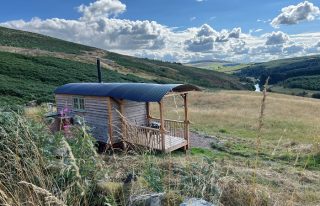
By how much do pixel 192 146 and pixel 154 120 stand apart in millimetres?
2528

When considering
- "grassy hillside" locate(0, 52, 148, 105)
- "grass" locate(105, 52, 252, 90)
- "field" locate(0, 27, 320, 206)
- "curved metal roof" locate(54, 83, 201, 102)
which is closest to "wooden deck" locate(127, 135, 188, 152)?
"field" locate(0, 27, 320, 206)

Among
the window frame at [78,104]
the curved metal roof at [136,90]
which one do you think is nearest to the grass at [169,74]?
the window frame at [78,104]

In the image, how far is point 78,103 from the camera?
16.2m

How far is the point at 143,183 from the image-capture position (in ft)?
12.2

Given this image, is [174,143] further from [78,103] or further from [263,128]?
[263,128]

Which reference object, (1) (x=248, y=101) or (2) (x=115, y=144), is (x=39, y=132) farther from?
(1) (x=248, y=101)

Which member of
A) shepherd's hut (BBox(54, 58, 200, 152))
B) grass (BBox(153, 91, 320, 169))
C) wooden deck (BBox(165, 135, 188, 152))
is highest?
shepherd's hut (BBox(54, 58, 200, 152))

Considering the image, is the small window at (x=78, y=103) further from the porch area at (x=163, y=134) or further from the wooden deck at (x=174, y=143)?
the wooden deck at (x=174, y=143)

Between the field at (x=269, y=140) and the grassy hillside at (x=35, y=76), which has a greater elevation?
the grassy hillside at (x=35, y=76)

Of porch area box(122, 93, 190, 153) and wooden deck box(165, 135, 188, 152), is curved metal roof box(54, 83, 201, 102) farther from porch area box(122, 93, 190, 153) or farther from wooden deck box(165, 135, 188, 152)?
wooden deck box(165, 135, 188, 152)

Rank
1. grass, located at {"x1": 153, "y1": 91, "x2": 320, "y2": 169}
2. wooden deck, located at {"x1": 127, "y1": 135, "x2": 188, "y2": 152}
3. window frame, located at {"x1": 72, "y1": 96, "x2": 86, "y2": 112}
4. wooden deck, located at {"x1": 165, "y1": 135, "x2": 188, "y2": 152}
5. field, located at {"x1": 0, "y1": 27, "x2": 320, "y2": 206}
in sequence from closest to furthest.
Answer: field, located at {"x1": 0, "y1": 27, "x2": 320, "y2": 206} → grass, located at {"x1": 153, "y1": 91, "x2": 320, "y2": 169} → wooden deck, located at {"x1": 127, "y1": 135, "x2": 188, "y2": 152} → wooden deck, located at {"x1": 165, "y1": 135, "x2": 188, "y2": 152} → window frame, located at {"x1": 72, "y1": 96, "x2": 86, "y2": 112}

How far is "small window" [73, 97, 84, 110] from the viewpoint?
16.0m

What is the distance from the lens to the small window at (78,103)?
52.4 feet

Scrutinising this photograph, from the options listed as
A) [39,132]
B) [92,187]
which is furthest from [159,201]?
[39,132]
